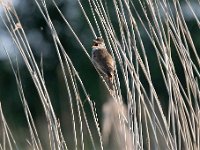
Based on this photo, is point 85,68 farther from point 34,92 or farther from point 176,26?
point 176,26

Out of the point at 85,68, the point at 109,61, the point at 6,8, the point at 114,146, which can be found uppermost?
the point at 6,8

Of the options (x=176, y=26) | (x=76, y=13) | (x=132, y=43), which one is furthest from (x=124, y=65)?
(x=76, y=13)

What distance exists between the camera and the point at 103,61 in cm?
638

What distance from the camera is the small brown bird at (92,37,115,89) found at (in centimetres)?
566

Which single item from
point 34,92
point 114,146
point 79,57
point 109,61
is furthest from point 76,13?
point 114,146

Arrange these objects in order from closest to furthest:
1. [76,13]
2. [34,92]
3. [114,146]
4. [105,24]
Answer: [105,24] < [114,146] < [34,92] < [76,13]

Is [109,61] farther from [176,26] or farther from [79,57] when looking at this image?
[79,57]

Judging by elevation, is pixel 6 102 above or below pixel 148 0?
below

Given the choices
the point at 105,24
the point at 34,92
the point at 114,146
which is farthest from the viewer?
the point at 34,92

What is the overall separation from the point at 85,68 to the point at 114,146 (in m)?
15.4

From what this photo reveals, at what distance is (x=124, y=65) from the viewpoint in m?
4.30

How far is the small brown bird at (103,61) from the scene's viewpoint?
566 cm

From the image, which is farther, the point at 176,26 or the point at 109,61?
the point at 109,61

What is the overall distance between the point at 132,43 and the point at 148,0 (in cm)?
30
